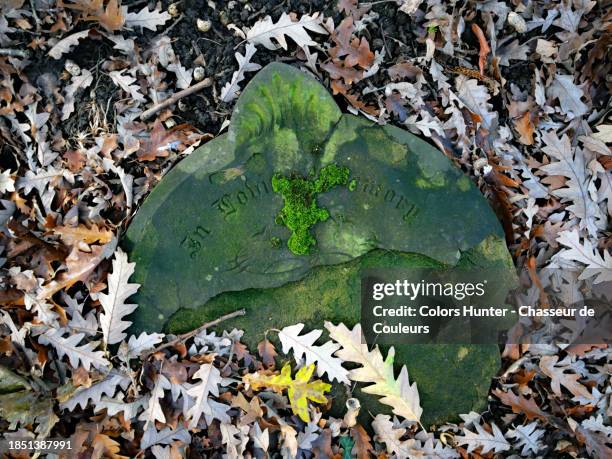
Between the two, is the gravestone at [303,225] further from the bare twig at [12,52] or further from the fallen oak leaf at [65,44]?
the bare twig at [12,52]

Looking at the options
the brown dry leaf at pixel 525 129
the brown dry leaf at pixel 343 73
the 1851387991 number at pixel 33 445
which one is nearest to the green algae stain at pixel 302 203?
the brown dry leaf at pixel 343 73

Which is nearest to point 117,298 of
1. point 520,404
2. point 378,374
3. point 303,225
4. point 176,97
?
point 303,225

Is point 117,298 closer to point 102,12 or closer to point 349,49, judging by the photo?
point 102,12

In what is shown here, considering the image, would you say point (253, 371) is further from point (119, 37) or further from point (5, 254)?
point (119, 37)

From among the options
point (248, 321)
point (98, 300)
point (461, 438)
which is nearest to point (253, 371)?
point (248, 321)

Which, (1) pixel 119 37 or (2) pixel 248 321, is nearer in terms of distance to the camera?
(2) pixel 248 321

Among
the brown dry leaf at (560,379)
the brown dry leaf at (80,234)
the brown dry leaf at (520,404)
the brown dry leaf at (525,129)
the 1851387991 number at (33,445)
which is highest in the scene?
the brown dry leaf at (525,129)

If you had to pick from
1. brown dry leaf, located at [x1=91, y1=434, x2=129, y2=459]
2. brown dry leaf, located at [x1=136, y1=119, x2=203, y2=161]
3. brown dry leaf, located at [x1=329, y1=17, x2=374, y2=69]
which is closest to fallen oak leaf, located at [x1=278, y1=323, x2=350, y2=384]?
brown dry leaf, located at [x1=91, y1=434, x2=129, y2=459]
